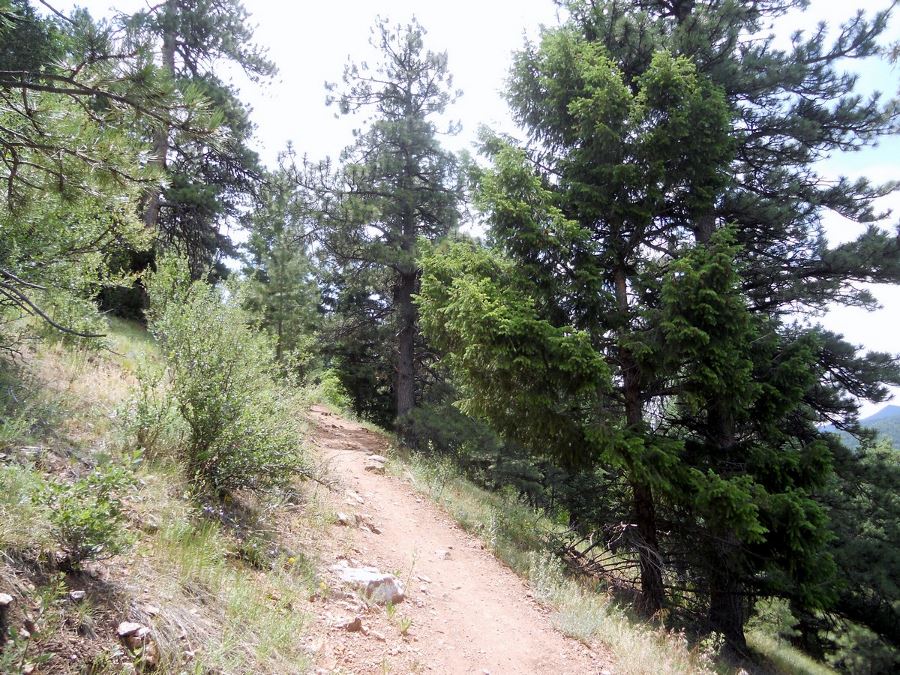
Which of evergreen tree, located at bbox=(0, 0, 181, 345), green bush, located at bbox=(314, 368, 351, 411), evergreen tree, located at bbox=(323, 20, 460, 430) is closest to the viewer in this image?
evergreen tree, located at bbox=(0, 0, 181, 345)

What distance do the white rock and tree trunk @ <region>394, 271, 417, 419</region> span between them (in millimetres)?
8534

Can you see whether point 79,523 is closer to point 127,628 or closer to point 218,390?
point 127,628

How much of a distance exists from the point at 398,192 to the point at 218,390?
9453 mm

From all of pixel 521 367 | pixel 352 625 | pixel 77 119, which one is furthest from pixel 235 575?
pixel 521 367

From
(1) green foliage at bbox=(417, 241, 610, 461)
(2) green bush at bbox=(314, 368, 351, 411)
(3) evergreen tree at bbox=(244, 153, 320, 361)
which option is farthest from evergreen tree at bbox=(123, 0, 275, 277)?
(1) green foliage at bbox=(417, 241, 610, 461)

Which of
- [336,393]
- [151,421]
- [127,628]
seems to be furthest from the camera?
[336,393]

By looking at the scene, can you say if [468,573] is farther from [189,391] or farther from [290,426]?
[189,391]

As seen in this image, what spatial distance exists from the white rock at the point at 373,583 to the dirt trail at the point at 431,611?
0.12 m

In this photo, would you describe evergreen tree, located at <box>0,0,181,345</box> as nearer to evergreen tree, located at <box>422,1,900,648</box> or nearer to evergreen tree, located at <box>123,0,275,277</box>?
evergreen tree, located at <box>422,1,900,648</box>

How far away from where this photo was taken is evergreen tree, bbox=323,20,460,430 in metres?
12.5

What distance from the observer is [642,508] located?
6.90 meters

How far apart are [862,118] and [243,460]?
10.3m

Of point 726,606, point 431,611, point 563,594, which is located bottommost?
point 431,611

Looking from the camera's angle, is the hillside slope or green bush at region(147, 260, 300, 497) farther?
green bush at region(147, 260, 300, 497)
